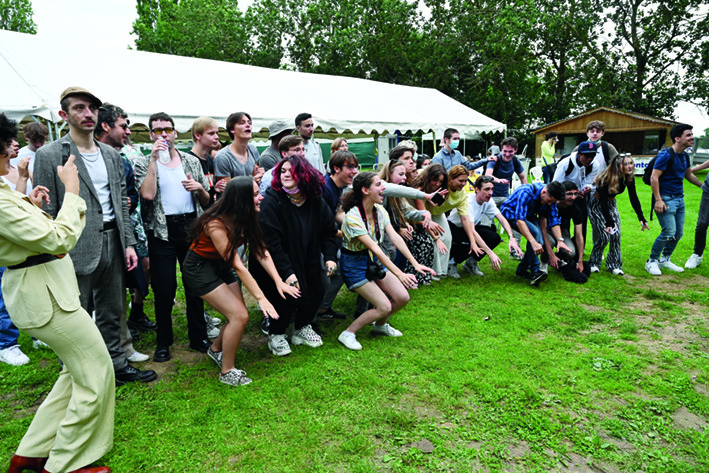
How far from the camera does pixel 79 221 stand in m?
2.20

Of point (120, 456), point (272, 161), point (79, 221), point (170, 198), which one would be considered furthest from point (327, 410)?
point (272, 161)

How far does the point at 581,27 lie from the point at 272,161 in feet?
87.9

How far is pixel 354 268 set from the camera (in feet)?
12.8

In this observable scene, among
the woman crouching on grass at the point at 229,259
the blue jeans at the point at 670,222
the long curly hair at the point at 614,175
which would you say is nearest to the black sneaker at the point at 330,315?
the woman crouching on grass at the point at 229,259

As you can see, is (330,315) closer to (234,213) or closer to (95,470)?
(234,213)

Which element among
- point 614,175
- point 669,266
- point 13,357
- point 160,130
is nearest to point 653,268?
point 669,266

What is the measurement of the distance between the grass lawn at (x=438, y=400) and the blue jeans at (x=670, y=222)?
1.60 metres

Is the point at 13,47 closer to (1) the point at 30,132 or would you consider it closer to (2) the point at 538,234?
(1) the point at 30,132

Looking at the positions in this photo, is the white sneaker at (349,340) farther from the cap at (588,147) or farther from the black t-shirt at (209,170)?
the cap at (588,147)

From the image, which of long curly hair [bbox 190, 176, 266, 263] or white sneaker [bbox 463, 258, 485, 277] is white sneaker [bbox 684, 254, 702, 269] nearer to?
white sneaker [bbox 463, 258, 485, 277]

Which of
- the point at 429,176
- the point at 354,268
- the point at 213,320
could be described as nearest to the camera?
the point at 354,268

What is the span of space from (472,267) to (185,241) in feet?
13.9

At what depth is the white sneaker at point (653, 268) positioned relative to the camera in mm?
6047

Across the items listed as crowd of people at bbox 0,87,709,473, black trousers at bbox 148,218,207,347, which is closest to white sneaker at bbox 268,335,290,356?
crowd of people at bbox 0,87,709,473
